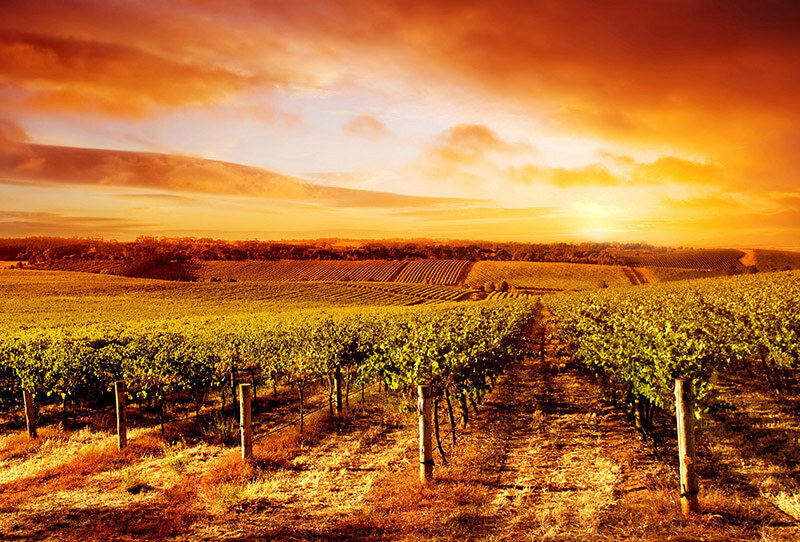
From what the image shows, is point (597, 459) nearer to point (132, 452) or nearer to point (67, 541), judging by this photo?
point (67, 541)

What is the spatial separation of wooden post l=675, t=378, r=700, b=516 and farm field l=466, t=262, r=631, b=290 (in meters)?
78.5

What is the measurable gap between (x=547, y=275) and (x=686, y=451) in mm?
89504

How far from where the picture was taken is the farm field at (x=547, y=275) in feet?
281

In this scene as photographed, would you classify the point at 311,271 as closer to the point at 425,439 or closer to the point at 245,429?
the point at 245,429

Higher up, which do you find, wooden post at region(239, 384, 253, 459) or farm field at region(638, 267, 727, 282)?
wooden post at region(239, 384, 253, 459)

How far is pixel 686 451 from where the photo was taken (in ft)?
22.3

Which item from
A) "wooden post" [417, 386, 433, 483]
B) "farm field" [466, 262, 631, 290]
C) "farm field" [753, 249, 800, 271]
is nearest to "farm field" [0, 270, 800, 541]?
"wooden post" [417, 386, 433, 483]

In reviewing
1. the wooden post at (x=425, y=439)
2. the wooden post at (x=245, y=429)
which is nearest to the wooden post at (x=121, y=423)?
the wooden post at (x=245, y=429)

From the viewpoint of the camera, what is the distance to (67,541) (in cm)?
666

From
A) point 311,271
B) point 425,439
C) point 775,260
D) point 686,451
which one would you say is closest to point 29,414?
point 425,439

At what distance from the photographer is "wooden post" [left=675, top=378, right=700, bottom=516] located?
21.8 feet

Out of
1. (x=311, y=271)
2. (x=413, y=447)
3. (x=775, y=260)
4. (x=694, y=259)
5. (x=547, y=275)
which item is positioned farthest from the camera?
(x=694, y=259)

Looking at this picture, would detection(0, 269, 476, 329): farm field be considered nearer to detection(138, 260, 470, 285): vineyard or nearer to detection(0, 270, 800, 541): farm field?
detection(138, 260, 470, 285): vineyard

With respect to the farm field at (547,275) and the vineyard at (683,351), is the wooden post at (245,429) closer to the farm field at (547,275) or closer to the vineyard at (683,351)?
the vineyard at (683,351)
